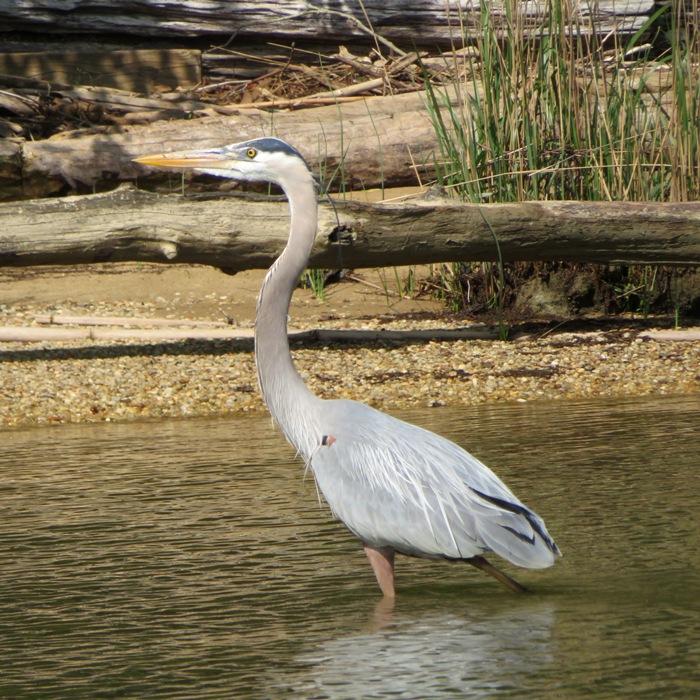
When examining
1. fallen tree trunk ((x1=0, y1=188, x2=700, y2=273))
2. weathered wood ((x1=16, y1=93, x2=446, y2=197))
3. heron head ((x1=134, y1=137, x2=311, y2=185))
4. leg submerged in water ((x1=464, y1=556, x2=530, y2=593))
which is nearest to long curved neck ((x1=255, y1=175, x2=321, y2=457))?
heron head ((x1=134, y1=137, x2=311, y2=185))

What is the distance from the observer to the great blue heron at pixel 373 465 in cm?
392

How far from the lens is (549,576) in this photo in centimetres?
414

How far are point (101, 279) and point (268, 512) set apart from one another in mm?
5462

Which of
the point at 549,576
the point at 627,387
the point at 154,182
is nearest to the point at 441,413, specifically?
the point at 627,387

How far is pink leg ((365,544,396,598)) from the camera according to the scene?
3.95 metres

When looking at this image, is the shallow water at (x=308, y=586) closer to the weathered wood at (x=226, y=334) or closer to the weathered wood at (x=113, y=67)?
the weathered wood at (x=226, y=334)

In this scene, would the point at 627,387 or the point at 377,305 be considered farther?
the point at 377,305

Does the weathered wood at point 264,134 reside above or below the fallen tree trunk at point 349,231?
above

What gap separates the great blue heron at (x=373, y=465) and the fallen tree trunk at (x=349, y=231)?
119 inches

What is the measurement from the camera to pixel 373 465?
4102 mm

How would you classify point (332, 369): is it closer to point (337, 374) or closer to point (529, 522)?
point (337, 374)

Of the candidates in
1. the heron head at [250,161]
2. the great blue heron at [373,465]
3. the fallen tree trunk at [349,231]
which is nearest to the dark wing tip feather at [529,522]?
the great blue heron at [373,465]

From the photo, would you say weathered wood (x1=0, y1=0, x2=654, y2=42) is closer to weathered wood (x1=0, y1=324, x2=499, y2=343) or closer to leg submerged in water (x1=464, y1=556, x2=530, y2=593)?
weathered wood (x1=0, y1=324, x2=499, y2=343)

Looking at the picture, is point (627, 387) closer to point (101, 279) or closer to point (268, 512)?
point (268, 512)
